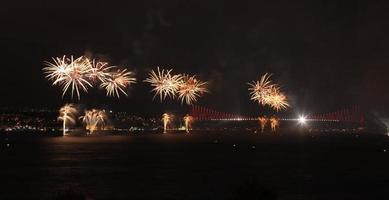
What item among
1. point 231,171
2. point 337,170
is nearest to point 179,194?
point 231,171

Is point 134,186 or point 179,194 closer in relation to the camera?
point 179,194

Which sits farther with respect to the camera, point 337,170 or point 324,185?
point 337,170

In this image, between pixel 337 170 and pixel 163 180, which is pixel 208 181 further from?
pixel 337 170

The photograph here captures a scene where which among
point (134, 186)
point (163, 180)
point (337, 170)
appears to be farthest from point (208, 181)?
point (337, 170)

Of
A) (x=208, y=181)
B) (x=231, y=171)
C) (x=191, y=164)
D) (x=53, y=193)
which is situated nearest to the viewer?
(x=53, y=193)

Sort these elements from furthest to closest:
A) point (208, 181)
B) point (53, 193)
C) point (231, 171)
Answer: point (231, 171)
point (208, 181)
point (53, 193)

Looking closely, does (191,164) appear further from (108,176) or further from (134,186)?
(134,186)

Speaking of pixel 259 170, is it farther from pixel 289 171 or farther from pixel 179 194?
pixel 179 194

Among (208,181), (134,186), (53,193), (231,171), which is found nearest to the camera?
(53,193)

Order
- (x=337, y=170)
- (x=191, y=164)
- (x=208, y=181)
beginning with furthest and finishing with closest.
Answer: (x=191, y=164), (x=337, y=170), (x=208, y=181)
